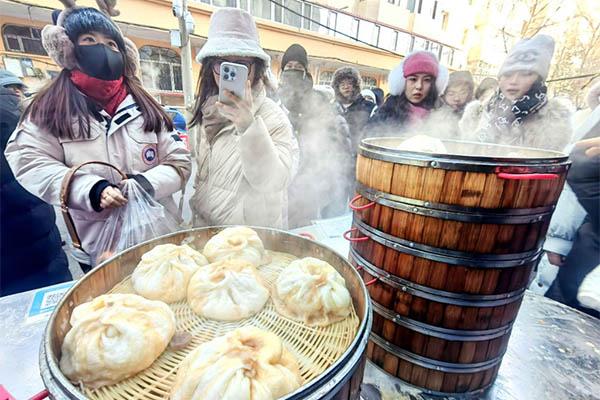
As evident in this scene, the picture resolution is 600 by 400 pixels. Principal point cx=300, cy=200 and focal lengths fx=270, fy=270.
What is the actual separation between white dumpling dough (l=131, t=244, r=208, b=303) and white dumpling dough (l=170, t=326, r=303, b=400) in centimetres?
45

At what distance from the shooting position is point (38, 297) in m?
1.90

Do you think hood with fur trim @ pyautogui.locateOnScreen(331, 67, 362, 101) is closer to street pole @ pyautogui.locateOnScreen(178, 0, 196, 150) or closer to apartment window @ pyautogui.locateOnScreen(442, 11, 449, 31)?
street pole @ pyautogui.locateOnScreen(178, 0, 196, 150)

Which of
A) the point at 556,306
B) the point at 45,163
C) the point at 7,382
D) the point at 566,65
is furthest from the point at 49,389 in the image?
the point at 566,65

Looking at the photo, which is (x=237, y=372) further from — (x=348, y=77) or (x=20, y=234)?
(x=348, y=77)

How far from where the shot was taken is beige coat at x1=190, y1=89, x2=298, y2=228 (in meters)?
2.13

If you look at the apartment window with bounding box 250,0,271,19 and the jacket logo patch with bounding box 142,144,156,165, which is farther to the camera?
the apartment window with bounding box 250,0,271,19

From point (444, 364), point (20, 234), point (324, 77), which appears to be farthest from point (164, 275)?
point (324, 77)


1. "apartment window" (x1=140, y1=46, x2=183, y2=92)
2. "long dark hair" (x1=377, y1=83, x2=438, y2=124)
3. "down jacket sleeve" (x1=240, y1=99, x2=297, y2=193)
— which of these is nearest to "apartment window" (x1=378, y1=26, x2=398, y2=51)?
"apartment window" (x1=140, y1=46, x2=183, y2=92)

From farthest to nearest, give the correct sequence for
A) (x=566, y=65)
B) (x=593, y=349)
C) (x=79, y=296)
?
1. (x=566, y=65)
2. (x=593, y=349)
3. (x=79, y=296)

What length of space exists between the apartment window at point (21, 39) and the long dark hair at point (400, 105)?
12898mm

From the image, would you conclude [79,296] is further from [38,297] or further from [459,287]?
[459,287]

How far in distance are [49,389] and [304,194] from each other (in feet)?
12.9

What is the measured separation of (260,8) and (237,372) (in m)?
18.5

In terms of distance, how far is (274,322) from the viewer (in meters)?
1.20
